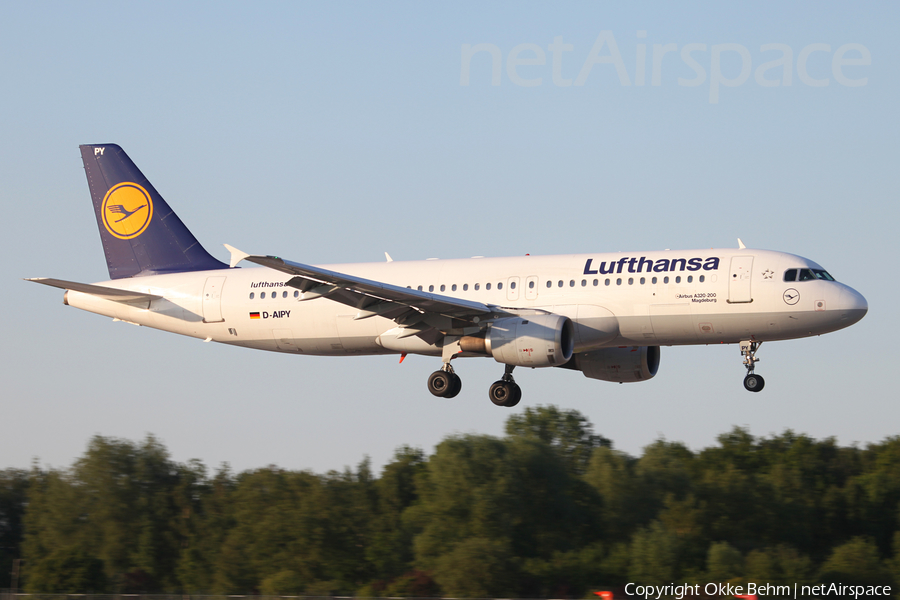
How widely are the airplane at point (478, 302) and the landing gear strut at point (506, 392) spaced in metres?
0.05

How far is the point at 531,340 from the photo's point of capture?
3681 cm

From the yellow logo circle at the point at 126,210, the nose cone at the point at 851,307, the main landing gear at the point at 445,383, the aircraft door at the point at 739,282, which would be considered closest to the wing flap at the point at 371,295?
the main landing gear at the point at 445,383

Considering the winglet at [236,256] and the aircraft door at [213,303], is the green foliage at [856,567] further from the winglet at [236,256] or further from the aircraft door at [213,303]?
the winglet at [236,256]

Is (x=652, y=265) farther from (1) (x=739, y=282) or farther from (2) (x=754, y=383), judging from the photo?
(2) (x=754, y=383)

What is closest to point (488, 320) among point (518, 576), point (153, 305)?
point (153, 305)

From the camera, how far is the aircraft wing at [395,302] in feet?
113

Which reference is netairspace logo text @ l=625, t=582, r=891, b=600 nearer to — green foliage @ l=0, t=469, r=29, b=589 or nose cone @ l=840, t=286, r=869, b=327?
nose cone @ l=840, t=286, r=869, b=327

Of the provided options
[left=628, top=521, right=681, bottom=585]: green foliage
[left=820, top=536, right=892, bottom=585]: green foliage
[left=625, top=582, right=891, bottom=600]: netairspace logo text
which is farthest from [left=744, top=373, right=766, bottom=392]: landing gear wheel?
[left=820, top=536, right=892, bottom=585]: green foliage

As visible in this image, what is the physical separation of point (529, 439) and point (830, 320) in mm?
40957

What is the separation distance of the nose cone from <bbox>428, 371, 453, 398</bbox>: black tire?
13.6 metres

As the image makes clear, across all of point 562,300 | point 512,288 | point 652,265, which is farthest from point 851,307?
point 512,288

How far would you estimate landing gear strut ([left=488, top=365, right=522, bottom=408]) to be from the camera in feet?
133

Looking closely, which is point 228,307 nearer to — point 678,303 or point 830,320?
point 678,303

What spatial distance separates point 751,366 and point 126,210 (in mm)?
26283
